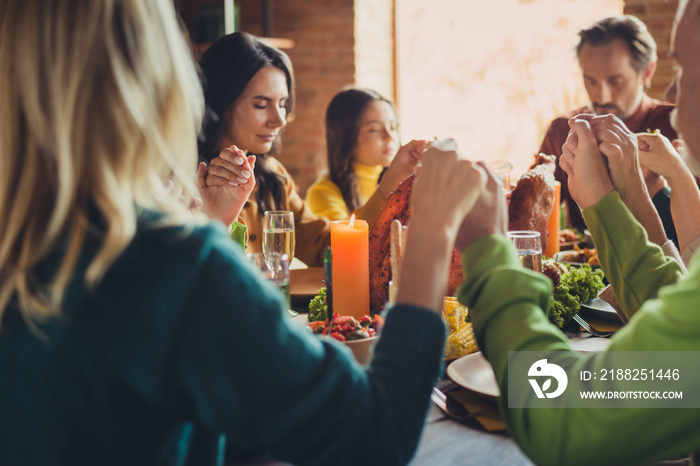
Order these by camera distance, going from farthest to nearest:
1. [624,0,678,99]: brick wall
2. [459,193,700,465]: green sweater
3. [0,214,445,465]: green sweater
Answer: [624,0,678,99]: brick wall
[459,193,700,465]: green sweater
[0,214,445,465]: green sweater

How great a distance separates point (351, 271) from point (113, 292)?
843 mm

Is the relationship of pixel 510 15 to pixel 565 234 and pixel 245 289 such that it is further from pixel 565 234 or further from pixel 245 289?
pixel 245 289

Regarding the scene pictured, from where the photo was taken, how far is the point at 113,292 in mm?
578

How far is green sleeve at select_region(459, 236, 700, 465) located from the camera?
70 cm

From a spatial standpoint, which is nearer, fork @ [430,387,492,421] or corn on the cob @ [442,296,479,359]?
fork @ [430,387,492,421]

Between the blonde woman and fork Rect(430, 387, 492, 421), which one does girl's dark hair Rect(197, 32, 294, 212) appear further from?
the blonde woman

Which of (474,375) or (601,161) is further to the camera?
(601,161)

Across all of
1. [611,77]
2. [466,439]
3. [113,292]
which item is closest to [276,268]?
[466,439]

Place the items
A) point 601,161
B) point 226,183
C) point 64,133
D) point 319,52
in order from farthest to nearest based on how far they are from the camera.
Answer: point 319,52
point 226,183
point 601,161
point 64,133

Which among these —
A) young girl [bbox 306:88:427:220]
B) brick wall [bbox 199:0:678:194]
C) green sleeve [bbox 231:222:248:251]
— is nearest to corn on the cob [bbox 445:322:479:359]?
green sleeve [bbox 231:222:248:251]

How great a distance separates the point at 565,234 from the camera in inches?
90.2

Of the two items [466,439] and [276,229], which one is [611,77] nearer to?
[276,229]

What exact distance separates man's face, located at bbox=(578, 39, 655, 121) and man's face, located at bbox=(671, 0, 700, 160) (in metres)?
2.51

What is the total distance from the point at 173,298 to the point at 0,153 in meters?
0.22
